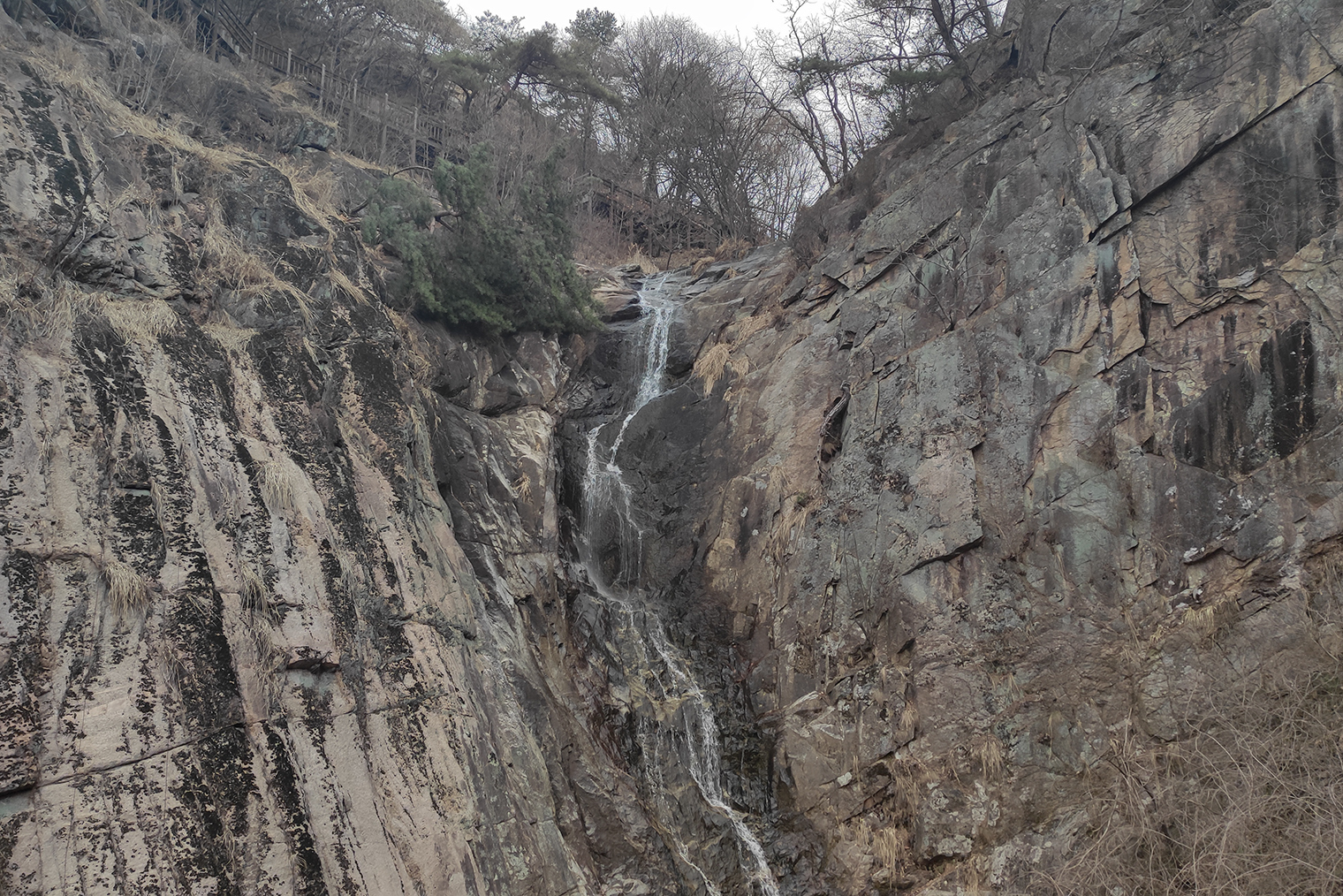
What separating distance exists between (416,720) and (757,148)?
18.8 m

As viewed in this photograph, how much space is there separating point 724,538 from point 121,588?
7.30 metres

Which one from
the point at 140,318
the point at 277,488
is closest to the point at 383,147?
the point at 140,318

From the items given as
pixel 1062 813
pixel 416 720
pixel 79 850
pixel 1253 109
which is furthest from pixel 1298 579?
pixel 79 850

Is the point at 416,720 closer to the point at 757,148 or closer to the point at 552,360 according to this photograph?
the point at 552,360

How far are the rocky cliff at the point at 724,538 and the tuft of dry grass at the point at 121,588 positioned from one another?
0.04 metres

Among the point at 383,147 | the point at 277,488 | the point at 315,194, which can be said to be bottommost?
the point at 277,488

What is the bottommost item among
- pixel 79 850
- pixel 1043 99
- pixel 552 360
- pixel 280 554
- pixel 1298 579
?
pixel 79 850

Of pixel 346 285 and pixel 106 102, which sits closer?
pixel 106 102

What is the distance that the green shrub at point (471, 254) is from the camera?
12.0 meters

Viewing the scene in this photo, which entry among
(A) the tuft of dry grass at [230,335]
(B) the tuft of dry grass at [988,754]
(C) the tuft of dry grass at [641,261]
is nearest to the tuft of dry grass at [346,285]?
(A) the tuft of dry grass at [230,335]

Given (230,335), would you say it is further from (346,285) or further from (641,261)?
(641,261)

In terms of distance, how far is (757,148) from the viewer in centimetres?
2197

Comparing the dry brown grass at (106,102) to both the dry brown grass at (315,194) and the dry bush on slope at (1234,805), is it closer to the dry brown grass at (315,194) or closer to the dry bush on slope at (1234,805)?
the dry brown grass at (315,194)

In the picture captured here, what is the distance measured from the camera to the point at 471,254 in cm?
1239
